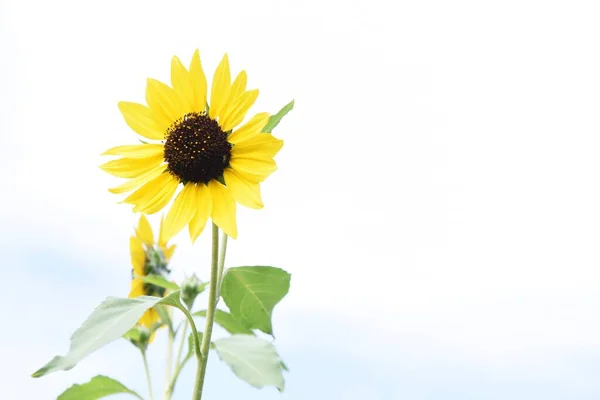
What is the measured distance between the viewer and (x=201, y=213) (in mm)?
1389

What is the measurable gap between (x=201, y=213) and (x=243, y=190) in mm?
95

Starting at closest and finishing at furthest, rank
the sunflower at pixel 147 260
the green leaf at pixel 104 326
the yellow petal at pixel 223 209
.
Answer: the green leaf at pixel 104 326 → the yellow petal at pixel 223 209 → the sunflower at pixel 147 260

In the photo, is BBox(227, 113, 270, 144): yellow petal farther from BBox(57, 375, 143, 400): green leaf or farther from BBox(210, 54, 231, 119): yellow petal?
BBox(57, 375, 143, 400): green leaf

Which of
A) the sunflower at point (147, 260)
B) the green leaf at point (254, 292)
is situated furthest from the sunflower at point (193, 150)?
the sunflower at point (147, 260)

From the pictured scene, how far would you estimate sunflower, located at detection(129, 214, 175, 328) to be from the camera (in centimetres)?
207

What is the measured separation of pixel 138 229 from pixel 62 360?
950 mm

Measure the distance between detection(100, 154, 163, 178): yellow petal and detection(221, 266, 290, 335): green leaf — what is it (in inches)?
10.9

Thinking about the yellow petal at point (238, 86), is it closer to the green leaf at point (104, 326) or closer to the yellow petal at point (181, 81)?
the yellow petal at point (181, 81)

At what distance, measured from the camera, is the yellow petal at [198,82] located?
4.66ft

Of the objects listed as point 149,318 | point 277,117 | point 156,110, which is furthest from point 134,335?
point 277,117

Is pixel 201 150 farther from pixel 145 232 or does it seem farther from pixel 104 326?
pixel 145 232

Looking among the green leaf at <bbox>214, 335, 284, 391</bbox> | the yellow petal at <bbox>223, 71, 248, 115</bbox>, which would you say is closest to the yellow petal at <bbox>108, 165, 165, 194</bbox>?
the yellow petal at <bbox>223, 71, 248, 115</bbox>

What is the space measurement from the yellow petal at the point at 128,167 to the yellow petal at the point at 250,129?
0.18 metres

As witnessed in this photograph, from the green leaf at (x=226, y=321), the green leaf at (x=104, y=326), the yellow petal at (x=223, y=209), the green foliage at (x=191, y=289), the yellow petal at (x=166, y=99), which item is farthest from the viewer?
the green foliage at (x=191, y=289)
